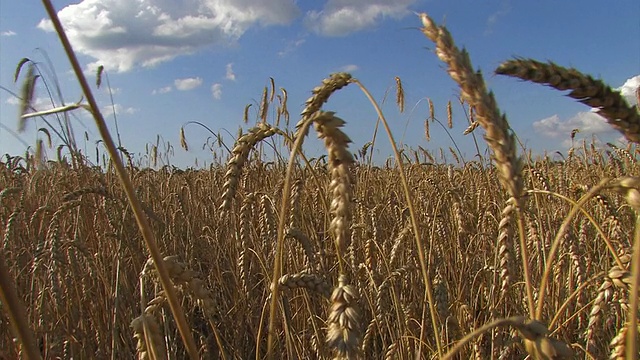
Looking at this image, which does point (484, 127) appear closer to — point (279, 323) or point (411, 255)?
point (411, 255)

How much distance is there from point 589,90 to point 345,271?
6.66 ft

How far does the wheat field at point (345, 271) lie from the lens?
0.75 metres

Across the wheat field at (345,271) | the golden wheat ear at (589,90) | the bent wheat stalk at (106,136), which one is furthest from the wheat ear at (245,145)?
the golden wheat ear at (589,90)

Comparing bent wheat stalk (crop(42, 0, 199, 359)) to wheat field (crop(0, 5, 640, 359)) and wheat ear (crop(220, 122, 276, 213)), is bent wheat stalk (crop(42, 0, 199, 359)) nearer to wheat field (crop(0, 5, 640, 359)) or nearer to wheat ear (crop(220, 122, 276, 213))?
wheat field (crop(0, 5, 640, 359))

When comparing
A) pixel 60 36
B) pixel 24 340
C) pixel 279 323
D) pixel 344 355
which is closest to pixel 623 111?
pixel 344 355

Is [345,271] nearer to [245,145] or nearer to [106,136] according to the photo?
[245,145]

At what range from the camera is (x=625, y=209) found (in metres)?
3.37

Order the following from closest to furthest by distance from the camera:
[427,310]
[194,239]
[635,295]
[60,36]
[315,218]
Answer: [635,295] → [60,36] → [427,310] → [315,218] → [194,239]

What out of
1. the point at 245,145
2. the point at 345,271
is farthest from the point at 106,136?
the point at 345,271

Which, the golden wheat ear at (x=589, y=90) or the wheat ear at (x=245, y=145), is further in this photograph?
the wheat ear at (x=245, y=145)

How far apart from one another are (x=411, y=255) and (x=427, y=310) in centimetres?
27

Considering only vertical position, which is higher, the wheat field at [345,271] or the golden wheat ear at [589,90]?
the golden wheat ear at [589,90]

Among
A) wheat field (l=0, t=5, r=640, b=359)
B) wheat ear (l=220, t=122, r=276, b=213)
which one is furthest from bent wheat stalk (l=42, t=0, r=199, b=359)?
wheat ear (l=220, t=122, r=276, b=213)

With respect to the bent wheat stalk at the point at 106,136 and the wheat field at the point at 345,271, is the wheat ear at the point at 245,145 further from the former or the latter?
the bent wheat stalk at the point at 106,136
